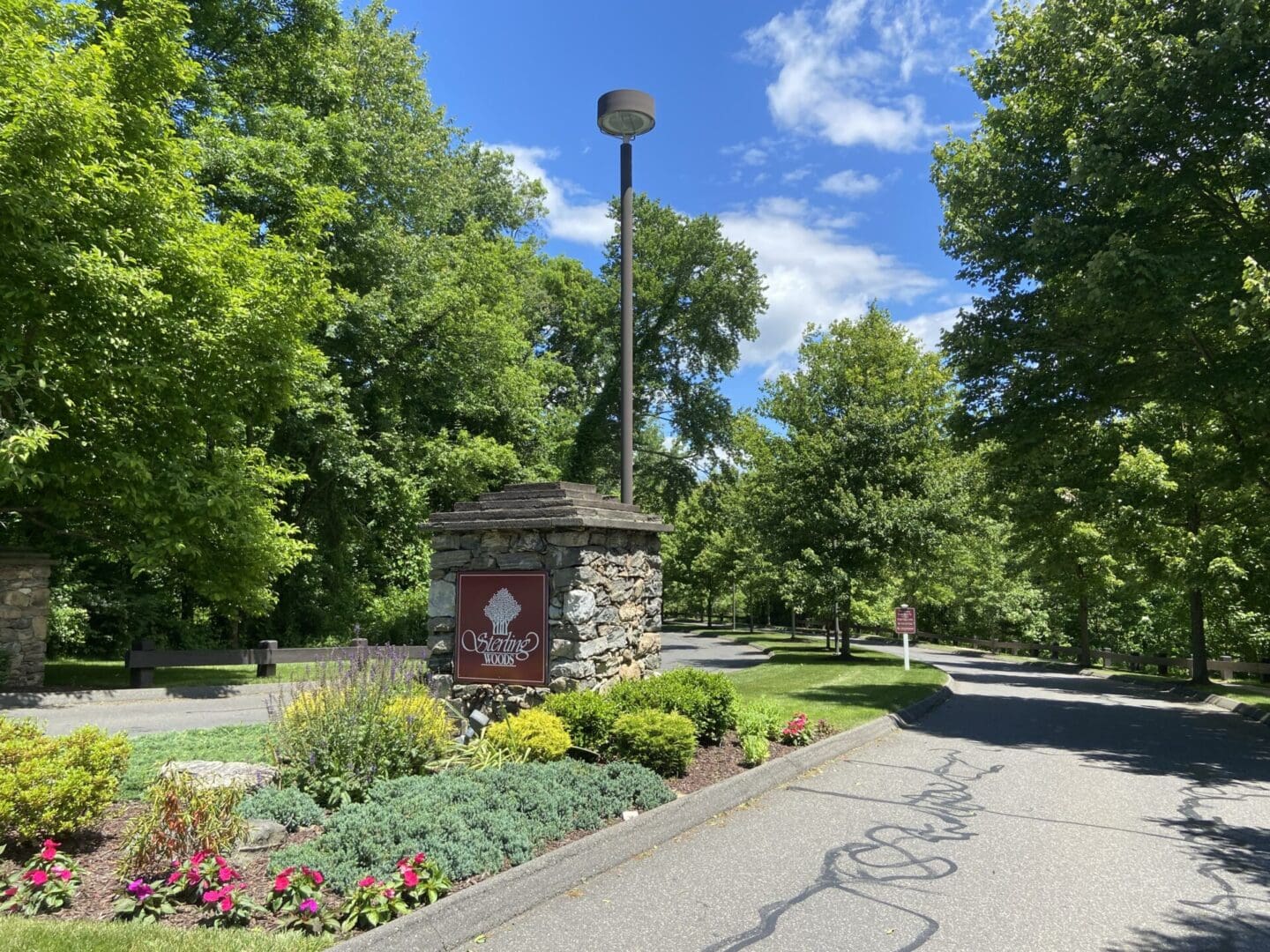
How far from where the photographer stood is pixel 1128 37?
37.6 ft

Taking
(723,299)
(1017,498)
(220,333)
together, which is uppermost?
(723,299)

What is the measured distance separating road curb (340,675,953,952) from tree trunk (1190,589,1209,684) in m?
17.2

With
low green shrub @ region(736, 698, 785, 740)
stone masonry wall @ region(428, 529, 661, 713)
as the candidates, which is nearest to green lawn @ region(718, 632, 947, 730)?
low green shrub @ region(736, 698, 785, 740)

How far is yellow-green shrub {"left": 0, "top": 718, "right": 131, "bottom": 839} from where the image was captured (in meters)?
4.33

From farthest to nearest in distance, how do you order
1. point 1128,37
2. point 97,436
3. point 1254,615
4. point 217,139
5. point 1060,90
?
1. point 1254,615
2. point 217,139
3. point 1060,90
4. point 97,436
5. point 1128,37

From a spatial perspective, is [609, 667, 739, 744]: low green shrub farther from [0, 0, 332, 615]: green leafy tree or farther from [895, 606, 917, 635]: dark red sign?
[895, 606, 917, 635]: dark red sign

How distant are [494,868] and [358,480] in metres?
16.6

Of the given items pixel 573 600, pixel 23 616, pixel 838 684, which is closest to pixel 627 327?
pixel 573 600

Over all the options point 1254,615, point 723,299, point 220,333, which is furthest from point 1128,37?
point 723,299

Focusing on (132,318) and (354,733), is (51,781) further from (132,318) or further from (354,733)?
(132,318)

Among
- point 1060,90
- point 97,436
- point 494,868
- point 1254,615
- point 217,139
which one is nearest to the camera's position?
point 494,868

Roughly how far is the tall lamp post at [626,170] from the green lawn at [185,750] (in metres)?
4.63

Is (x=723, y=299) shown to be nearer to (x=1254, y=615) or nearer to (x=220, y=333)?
(x=1254, y=615)

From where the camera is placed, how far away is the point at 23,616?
12.8m
